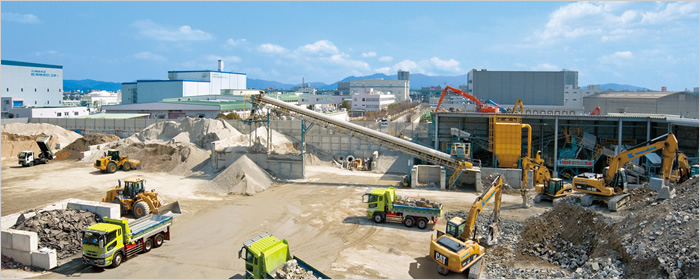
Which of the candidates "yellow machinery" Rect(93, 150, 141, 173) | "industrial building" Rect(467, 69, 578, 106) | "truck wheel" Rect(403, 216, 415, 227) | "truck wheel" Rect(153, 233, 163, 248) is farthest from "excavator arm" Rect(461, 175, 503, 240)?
"industrial building" Rect(467, 69, 578, 106)

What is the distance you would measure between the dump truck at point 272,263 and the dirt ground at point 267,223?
1.65 m

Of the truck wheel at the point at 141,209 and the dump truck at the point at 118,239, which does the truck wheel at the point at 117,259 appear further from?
the truck wheel at the point at 141,209

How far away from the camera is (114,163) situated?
3244cm

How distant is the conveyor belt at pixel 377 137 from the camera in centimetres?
2870

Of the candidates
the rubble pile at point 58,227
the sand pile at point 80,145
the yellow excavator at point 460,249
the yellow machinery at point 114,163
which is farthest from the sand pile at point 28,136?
the yellow excavator at point 460,249

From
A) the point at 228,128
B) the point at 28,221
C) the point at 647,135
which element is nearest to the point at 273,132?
the point at 228,128

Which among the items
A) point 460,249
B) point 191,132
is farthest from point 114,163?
point 460,249

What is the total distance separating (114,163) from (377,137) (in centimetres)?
1805

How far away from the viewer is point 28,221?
1641 cm

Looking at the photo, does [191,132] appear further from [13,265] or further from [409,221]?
[409,221]

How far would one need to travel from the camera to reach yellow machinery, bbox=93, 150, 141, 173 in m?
32.1

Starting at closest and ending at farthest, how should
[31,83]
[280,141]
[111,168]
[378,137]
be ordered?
1. [378,137]
2. [111,168]
3. [280,141]
4. [31,83]

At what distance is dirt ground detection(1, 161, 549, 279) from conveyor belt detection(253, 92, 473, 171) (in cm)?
228

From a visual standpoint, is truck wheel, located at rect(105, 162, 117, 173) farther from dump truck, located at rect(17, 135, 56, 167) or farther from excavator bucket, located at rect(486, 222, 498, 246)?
excavator bucket, located at rect(486, 222, 498, 246)
